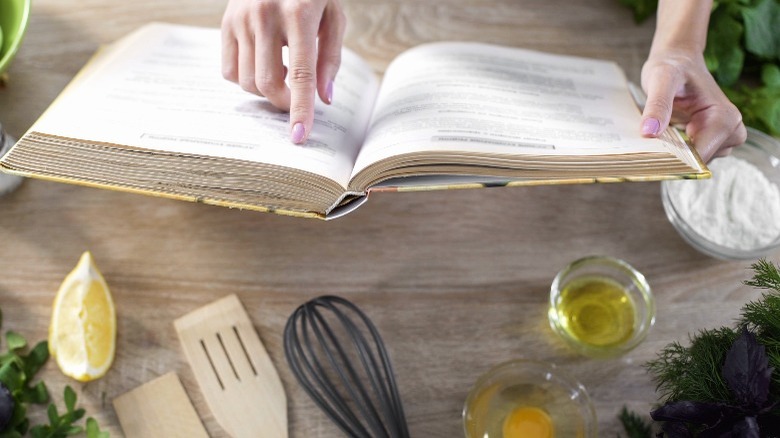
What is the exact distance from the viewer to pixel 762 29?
1.01 meters

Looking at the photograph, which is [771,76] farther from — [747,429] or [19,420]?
[19,420]

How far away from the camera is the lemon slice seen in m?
0.80

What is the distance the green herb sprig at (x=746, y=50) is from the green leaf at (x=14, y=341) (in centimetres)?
100

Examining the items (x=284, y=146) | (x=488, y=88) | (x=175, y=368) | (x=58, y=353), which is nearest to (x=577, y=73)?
(x=488, y=88)

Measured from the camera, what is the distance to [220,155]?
75 centimetres

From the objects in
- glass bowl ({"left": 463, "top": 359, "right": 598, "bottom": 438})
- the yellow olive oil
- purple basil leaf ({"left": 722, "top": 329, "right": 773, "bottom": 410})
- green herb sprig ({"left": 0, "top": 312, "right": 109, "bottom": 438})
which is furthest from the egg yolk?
green herb sprig ({"left": 0, "top": 312, "right": 109, "bottom": 438})

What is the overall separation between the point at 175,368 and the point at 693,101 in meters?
0.73

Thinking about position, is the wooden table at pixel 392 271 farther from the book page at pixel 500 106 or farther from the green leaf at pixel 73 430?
the book page at pixel 500 106

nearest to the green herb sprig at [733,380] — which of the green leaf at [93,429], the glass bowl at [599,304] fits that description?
the glass bowl at [599,304]

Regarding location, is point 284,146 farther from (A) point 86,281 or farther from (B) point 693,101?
(B) point 693,101

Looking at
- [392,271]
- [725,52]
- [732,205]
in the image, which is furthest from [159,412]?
[725,52]

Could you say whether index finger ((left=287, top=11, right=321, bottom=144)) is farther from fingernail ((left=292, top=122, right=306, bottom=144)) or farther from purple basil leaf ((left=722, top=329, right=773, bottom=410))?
purple basil leaf ((left=722, top=329, right=773, bottom=410))

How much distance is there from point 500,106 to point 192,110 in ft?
1.24

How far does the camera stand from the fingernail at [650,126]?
800 mm
